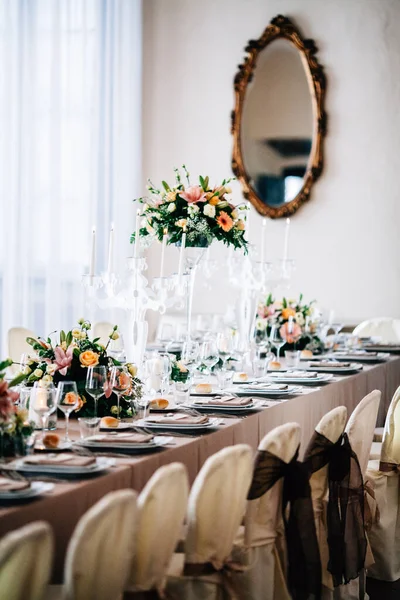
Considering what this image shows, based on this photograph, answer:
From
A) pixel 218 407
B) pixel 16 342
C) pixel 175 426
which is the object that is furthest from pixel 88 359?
pixel 16 342

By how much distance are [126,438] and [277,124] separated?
561cm

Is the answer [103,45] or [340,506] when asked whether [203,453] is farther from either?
[103,45]

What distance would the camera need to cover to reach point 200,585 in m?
2.47

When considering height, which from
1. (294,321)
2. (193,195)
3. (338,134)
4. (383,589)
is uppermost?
(338,134)

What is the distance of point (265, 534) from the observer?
2834 mm

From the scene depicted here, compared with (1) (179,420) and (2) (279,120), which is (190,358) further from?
(2) (279,120)

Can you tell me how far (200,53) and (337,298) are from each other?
8.61 ft

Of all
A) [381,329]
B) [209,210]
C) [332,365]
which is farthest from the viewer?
[381,329]

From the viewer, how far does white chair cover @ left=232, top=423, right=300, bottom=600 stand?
2748mm

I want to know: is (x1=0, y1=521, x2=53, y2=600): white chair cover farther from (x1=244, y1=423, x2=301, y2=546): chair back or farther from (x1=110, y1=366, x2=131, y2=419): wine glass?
(x1=110, y1=366, x2=131, y2=419): wine glass

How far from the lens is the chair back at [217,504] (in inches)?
91.4

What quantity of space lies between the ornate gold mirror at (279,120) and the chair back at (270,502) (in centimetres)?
515

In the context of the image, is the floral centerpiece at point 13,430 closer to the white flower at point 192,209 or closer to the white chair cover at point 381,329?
the white flower at point 192,209

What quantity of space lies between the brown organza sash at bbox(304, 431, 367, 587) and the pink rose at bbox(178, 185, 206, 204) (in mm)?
1507
